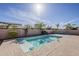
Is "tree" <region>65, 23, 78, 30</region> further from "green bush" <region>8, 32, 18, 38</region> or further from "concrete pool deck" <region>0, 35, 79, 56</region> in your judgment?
"green bush" <region>8, 32, 18, 38</region>

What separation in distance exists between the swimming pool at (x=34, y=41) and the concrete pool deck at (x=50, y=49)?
6 cm

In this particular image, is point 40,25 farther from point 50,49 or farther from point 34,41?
point 50,49

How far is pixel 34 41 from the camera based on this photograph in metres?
3.36

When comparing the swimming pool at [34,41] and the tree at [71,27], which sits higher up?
the tree at [71,27]

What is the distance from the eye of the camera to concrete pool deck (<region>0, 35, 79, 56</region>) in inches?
129

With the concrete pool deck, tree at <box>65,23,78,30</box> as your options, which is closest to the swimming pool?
the concrete pool deck

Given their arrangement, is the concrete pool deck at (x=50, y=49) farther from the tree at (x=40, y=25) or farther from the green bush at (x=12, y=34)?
the tree at (x=40, y=25)

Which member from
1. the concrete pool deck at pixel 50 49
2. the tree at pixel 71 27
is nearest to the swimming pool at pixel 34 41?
the concrete pool deck at pixel 50 49

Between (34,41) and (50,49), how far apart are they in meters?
0.31

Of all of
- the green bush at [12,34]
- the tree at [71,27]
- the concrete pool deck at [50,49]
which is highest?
the tree at [71,27]

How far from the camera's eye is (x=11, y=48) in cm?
328

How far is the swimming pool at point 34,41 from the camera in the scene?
334cm

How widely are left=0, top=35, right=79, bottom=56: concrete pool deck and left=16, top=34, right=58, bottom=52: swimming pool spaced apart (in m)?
0.06

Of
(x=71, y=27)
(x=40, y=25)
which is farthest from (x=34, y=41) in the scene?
(x=71, y=27)
